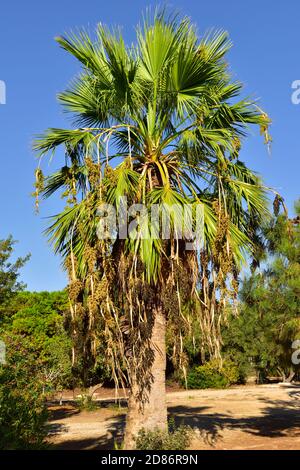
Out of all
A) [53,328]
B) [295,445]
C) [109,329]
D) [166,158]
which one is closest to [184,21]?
[166,158]

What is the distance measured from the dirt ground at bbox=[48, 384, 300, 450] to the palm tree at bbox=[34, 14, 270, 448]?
231 centimetres

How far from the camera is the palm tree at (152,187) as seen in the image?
23.3 feet

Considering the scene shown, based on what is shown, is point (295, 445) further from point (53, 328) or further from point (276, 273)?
point (53, 328)

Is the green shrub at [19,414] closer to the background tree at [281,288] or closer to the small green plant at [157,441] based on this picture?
the small green plant at [157,441]

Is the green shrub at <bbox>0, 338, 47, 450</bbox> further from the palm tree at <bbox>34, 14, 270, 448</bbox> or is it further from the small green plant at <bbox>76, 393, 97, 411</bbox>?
the small green plant at <bbox>76, 393, 97, 411</bbox>

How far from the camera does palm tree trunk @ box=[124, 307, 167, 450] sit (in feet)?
25.8

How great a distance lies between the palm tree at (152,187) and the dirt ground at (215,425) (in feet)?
7.59

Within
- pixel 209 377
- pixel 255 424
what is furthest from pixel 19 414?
pixel 209 377

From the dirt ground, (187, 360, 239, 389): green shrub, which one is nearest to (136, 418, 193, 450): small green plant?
the dirt ground
